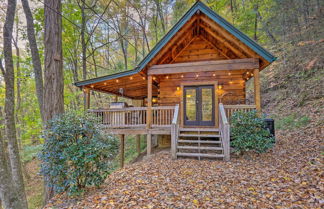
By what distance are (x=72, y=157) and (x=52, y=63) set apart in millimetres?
2979

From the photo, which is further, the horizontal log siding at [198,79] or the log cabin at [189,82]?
the horizontal log siding at [198,79]

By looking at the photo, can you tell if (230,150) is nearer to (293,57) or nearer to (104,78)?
(104,78)

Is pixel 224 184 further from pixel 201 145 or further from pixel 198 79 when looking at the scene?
pixel 198 79

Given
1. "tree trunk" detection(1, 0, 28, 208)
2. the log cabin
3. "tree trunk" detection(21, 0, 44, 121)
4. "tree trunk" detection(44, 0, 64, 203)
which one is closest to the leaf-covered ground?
the log cabin

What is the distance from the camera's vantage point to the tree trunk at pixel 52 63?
4.77 metres

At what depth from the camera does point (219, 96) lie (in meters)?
8.72

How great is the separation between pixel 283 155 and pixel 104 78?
803 cm

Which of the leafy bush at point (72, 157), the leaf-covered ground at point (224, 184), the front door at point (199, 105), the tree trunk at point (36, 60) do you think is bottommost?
the leaf-covered ground at point (224, 184)

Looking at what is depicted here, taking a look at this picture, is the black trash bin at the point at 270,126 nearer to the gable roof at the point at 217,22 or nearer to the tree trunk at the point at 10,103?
the gable roof at the point at 217,22

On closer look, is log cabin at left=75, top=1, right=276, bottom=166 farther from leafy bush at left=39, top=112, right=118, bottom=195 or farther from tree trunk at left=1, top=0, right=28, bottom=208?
leafy bush at left=39, top=112, right=118, bottom=195

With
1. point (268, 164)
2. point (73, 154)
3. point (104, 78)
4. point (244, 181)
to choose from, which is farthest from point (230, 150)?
point (104, 78)

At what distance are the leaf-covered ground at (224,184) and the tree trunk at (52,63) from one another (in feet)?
7.92

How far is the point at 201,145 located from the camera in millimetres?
7398

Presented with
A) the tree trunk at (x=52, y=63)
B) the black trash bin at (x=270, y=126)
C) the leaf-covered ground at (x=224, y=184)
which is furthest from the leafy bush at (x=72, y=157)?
the black trash bin at (x=270, y=126)
